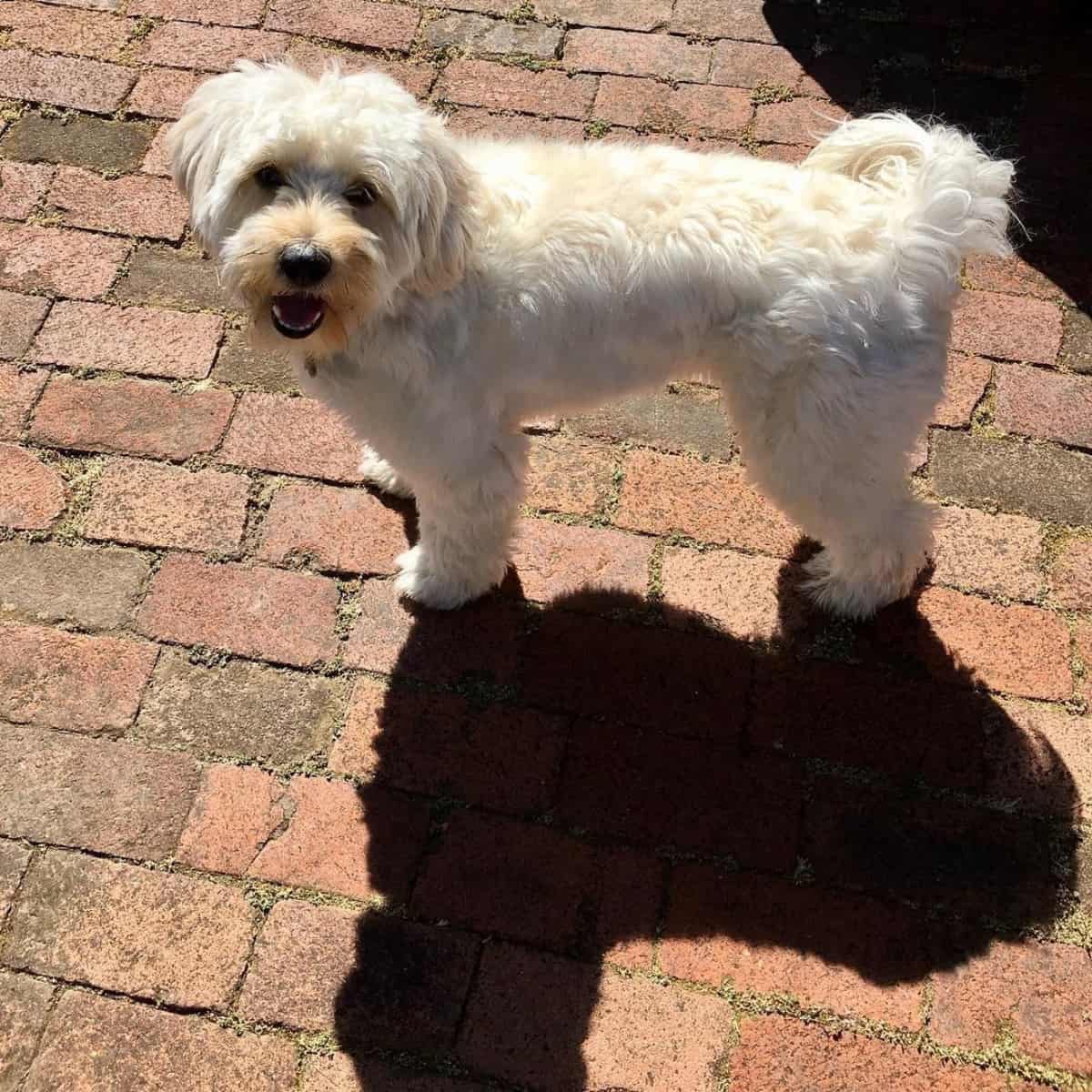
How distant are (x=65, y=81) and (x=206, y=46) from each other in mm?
626

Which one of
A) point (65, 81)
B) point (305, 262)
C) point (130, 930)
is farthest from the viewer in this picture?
point (65, 81)

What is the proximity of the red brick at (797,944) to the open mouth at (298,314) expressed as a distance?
1.74 m

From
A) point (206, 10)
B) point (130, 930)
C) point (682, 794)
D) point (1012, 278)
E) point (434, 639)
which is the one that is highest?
point (206, 10)

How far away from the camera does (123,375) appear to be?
380cm

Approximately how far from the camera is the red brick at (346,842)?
288 centimetres

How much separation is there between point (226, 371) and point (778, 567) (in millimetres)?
2079

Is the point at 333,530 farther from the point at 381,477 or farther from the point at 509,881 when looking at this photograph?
the point at 509,881

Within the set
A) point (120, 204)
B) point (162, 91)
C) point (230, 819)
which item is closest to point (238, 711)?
point (230, 819)

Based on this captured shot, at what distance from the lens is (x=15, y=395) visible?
3764 mm

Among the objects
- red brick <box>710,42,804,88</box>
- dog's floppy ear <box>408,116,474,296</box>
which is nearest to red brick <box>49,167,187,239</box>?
dog's floppy ear <box>408,116,474,296</box>

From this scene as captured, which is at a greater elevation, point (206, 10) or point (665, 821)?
point (206, 10)

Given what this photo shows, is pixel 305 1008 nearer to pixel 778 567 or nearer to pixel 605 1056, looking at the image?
pixel 605 1056

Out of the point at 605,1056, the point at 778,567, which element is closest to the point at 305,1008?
the point at 605,1056

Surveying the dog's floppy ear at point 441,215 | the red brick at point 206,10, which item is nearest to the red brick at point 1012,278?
the dog's floppy ear at point 441,215
